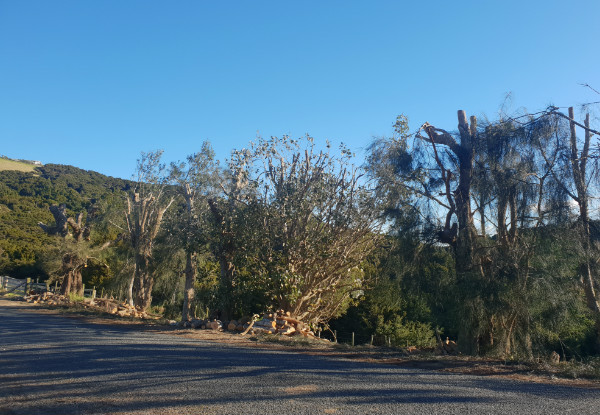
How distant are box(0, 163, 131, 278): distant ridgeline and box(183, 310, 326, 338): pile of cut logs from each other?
46.8 ft

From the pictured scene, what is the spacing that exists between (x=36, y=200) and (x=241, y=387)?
7186 centimetres

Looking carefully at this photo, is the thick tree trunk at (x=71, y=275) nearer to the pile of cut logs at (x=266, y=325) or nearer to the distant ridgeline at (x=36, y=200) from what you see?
the distant ridgeline at (x=36, y=200)

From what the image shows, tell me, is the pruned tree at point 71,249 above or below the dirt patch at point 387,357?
above

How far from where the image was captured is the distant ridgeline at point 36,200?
41219mm

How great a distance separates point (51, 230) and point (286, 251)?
817 inches

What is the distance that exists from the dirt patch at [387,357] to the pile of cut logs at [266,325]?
44 cm

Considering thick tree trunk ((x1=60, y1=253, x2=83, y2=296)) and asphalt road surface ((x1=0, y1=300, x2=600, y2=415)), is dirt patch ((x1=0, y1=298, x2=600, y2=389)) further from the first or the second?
thick tree trunk ((x1=60, y1=253, x2=83, y2=296))

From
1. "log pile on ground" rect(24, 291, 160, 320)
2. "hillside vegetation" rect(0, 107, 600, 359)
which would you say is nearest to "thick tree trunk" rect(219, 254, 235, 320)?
"hillside vegetation" rect(0, 107, 600, 359)

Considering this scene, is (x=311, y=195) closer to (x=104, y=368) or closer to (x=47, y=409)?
(x=104, y=368)

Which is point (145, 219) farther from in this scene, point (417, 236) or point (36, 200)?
point (36, 200)

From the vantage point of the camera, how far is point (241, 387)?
6586 millimetres

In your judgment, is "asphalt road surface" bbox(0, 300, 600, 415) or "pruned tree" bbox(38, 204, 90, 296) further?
"pruned tree" bbox(38, 204, 90, 296)

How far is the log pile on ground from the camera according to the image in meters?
20.0

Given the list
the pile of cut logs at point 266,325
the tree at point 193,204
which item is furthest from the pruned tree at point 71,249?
the pile of cut logs at point 266,325
